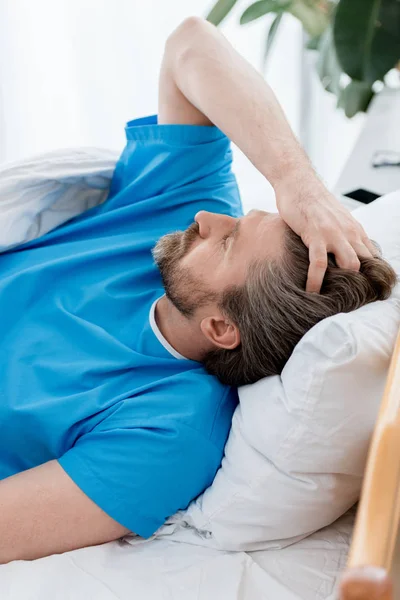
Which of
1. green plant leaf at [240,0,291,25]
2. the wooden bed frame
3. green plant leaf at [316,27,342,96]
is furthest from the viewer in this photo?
green plant leaf at [240,0,291,25]

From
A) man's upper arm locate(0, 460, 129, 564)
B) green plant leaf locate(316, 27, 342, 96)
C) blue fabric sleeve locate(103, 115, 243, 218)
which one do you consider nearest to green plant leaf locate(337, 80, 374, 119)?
green plant leaf locate(316, 27, 342, 96)

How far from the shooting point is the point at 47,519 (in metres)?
0.98

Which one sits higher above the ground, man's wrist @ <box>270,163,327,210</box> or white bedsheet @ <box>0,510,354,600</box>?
man's wrist @ <box>270,163,327,210</box>

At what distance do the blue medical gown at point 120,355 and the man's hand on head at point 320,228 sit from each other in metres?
0.26

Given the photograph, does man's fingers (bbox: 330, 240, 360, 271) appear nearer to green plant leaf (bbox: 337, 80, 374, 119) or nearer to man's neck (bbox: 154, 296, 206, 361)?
man's neck (bbox: 154, 296, 206, 361)

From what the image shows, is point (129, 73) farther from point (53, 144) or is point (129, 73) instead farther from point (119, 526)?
point (119, 526)

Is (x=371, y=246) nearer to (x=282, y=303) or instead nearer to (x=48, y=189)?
(x=282, y=303)

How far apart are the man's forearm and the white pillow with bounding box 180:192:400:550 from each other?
327 mm

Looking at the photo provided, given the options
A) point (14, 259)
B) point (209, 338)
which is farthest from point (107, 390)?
point (14, 259)

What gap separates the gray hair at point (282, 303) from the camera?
3.52ft

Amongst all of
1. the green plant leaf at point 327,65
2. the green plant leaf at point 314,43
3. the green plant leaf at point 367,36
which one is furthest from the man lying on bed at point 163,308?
the green plant leaf at point 314,43

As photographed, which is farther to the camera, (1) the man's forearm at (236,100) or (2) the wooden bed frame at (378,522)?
(1) the man's forearm at (236,100)

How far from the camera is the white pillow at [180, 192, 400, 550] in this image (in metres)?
→ 0.91

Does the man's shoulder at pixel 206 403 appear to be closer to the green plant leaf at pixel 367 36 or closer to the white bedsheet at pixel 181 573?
the white bedsheet at pixel 181 573
